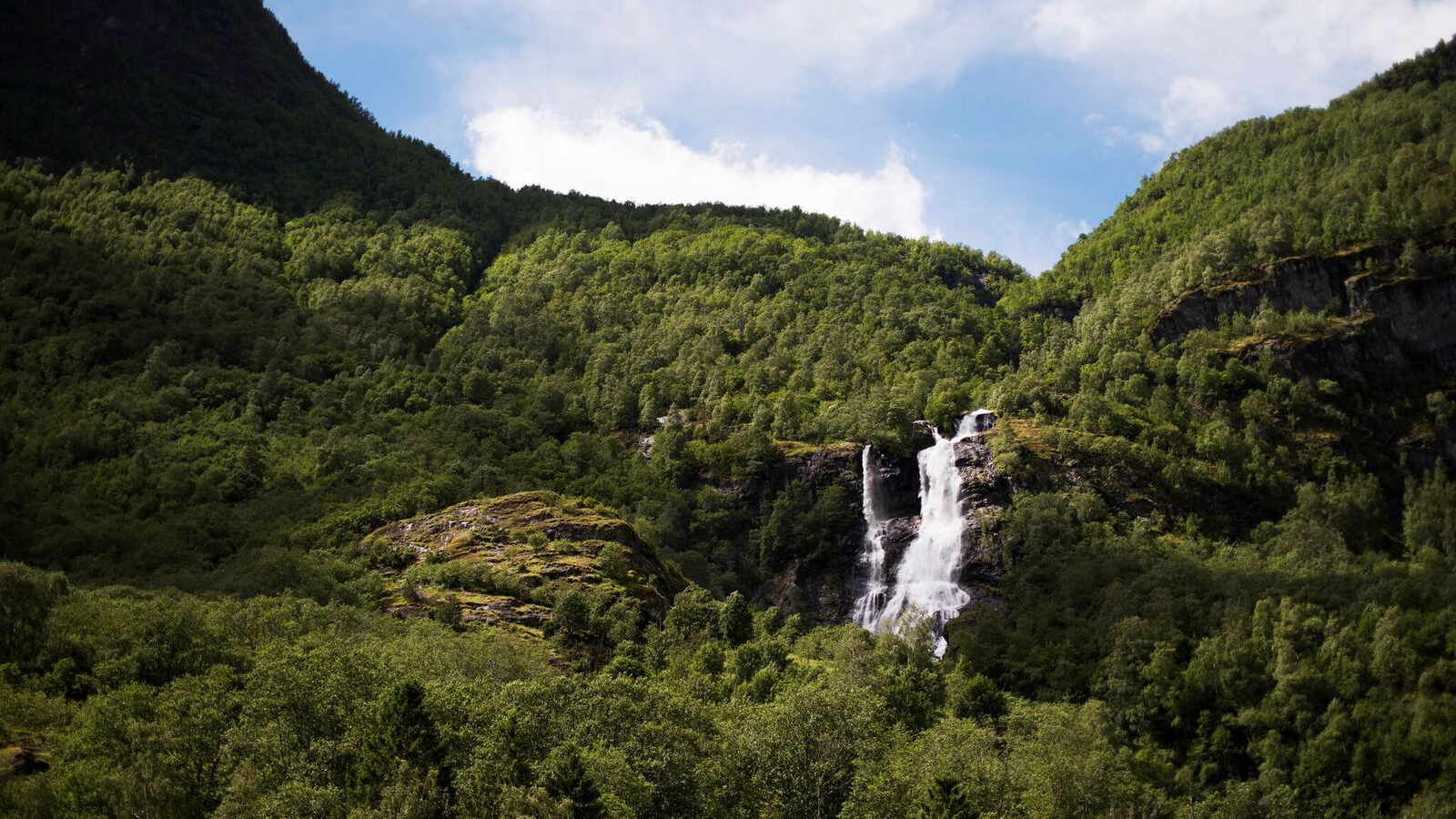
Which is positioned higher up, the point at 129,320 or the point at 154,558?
the point at 129,320

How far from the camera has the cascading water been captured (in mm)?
130000

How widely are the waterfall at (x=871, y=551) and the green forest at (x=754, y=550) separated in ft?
8.90

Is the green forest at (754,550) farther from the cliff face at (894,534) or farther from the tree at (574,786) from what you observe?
the cliff face at (894,534)

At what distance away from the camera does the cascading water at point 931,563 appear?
130m

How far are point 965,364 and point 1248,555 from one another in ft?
189

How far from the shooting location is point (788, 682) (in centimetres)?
9481

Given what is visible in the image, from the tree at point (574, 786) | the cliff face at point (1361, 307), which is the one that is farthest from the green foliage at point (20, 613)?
the cliff face at point (1361, 307)

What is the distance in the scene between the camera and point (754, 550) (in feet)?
495

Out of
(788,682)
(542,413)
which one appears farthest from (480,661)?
(542,413)

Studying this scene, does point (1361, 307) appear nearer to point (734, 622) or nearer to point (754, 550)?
point (754, 550)

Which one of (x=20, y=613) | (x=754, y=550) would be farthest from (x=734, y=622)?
(x=20, y=613)

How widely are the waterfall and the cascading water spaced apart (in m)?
0.14

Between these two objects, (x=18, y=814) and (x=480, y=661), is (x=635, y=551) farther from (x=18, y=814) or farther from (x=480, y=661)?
(x=18, y=814)

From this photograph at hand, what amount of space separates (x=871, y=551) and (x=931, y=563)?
7.99 metres
